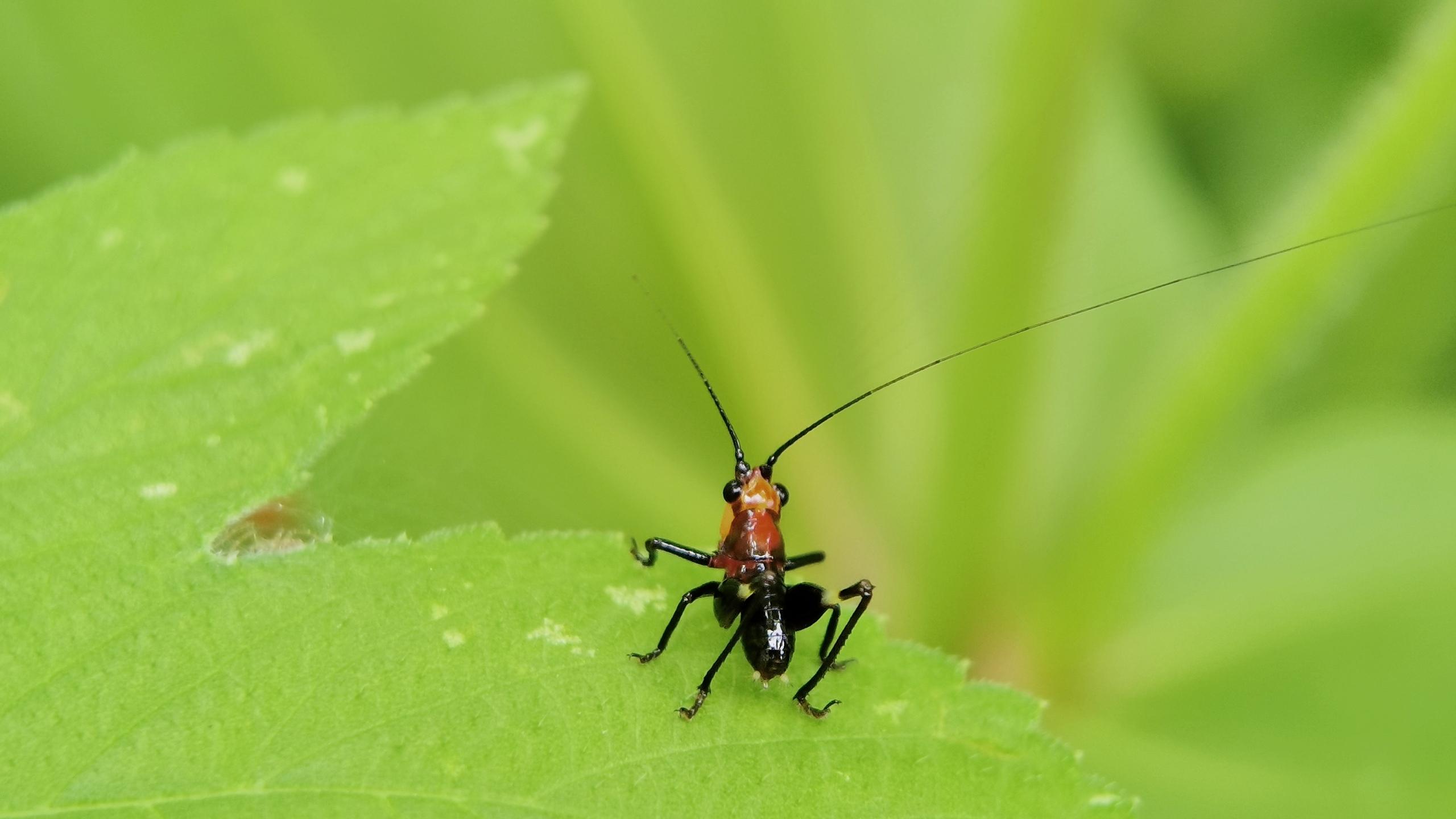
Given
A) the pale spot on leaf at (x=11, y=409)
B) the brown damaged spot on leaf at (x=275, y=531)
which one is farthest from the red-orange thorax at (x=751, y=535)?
the pale spot on leaf at (x=11, y=409)

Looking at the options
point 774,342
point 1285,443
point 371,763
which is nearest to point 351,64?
point 774,342

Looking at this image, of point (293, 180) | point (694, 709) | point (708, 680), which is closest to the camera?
point (694, 709)

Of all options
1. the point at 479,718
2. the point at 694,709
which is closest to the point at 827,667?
the point at 694,709

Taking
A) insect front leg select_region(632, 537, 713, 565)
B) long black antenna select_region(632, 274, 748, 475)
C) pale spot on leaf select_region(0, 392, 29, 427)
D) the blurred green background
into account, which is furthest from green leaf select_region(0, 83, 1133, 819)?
long black antenna select_region(632, 274, 748, 475)

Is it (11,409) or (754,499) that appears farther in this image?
(754,499)

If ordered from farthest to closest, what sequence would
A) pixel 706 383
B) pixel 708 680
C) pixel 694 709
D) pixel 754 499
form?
pixel 706 383 < pixel 754 499 < pixel 708 680 < pixel 694 709

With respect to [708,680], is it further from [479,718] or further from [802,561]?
[802,561]
